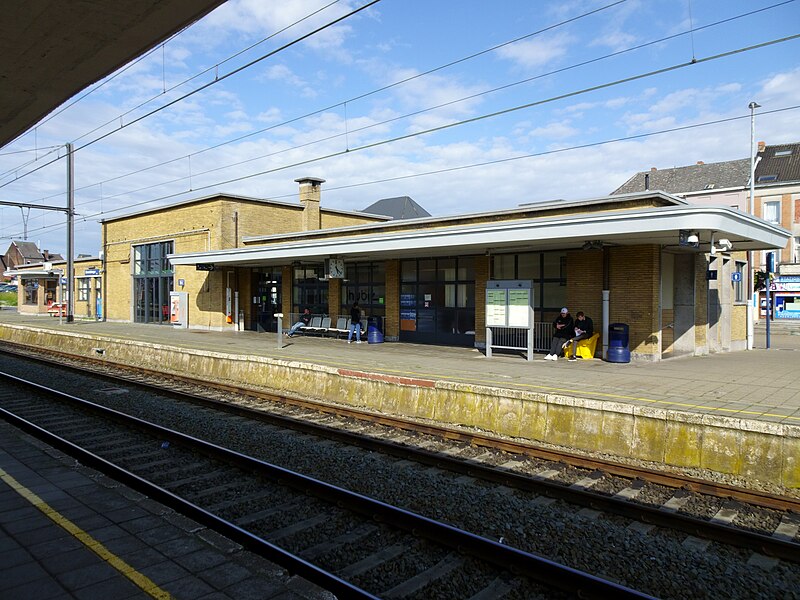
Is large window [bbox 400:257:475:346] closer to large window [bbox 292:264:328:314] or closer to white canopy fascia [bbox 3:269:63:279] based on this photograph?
large window [bbox 292:264:328:314]

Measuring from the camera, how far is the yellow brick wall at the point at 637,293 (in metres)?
15.0

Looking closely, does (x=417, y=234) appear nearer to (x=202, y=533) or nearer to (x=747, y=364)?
(x=747, y=364)

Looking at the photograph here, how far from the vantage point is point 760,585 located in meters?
4.46

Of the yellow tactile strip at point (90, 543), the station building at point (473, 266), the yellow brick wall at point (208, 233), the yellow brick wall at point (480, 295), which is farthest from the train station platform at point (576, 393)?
the yellow brick wall at point (208, 233)

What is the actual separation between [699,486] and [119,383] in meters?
13.0

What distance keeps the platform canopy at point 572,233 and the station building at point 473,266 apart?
0.03 metres

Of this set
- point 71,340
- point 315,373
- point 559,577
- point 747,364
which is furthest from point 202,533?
point 71,340

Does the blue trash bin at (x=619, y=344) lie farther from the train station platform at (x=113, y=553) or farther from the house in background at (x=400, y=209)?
the house in background at (x=400, y=209)

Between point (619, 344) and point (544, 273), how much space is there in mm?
3314

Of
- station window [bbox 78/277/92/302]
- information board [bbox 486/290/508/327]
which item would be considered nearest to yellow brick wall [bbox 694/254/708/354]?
information board [bbox 486/290/508/327]

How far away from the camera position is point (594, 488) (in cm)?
670

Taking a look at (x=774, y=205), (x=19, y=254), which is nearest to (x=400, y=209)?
(x=774, y=205)

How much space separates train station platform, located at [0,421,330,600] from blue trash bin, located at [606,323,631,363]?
12138mm

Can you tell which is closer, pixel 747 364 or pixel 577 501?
pixel 577 501
